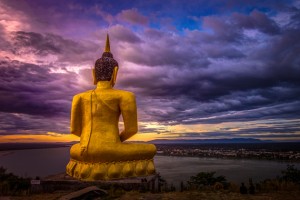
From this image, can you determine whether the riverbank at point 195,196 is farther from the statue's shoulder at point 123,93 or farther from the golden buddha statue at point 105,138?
the statue's shoulder at point 123,93

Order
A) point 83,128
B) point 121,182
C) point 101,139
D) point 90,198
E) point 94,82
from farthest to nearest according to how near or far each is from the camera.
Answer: point 94,82 < point 83,128 < point 101,139 < point 121,182 < point 90,198

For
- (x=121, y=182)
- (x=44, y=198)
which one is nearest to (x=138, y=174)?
(x=121, y=182)

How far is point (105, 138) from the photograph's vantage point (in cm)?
1227

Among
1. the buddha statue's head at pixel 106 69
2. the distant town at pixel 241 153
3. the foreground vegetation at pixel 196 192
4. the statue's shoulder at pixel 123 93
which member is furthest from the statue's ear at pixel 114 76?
the distant town at pixel 241 153

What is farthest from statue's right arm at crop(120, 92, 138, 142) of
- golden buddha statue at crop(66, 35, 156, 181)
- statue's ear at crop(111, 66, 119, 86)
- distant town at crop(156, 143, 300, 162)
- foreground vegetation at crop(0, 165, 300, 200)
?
distant town at crop(156, 143, 300, 162)

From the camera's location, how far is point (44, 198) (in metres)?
10.2

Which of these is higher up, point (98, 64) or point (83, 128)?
point (98, 64)

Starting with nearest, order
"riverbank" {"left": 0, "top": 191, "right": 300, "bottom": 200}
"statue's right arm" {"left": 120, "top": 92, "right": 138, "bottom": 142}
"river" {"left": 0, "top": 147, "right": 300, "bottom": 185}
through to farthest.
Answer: "riverbank" {"left": 0, "top": 191, "right": 300, "bottom": 200} < "statue's right arm" {"left": 120, "top": 92, "right": 138, "bottom": 142} < "river" {"left": 0, "top": 147, "right": 300, "bottom": 185}

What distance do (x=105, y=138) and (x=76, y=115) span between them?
1.89 meters

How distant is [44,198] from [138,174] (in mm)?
3855

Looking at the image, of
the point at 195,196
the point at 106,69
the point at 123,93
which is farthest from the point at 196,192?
the point at 106,69

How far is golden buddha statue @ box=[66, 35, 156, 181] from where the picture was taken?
11.9 metres

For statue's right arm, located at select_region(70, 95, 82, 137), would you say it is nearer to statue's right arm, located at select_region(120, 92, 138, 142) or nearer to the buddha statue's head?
the buddha statue's head

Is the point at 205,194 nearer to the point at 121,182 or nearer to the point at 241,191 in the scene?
the point at 241,191
